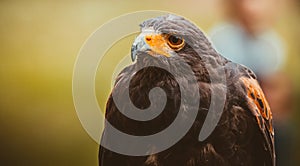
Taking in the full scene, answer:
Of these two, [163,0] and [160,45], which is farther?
[163,0]

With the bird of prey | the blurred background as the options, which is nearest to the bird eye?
the bird of prey

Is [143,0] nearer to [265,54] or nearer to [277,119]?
[265,54]

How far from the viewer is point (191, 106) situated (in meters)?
1.25

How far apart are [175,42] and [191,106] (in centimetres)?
17

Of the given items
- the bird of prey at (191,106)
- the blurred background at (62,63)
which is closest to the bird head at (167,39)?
the bird of prey at (191,106)

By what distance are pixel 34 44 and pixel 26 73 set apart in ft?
0.29

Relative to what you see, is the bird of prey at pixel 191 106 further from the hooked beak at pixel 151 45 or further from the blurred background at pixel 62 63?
the blurred background at pixel 62 63

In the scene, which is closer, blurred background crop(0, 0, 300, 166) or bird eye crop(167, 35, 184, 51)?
bird eye crop(167, 35, 184, 51)

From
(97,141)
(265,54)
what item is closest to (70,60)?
(97,141)

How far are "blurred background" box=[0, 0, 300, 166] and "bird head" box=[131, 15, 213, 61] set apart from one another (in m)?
0.24

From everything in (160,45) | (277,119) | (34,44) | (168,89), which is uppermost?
(34,44)

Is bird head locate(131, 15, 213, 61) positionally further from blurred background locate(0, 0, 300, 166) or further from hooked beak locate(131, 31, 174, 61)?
blurred background locate(0, 0, 300, 166)

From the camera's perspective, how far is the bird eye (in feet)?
3.89

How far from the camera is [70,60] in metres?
1.46
